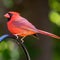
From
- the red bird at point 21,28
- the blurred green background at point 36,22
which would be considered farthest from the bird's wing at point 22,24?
the blurred green background at point 36,22

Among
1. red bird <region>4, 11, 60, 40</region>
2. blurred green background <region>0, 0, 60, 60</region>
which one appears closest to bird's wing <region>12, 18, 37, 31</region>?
red bird <region>4, 11, 60, 40</region>

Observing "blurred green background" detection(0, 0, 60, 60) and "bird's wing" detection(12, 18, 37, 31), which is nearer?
→ "bird's wing" detection(12, 18, 37, 31)

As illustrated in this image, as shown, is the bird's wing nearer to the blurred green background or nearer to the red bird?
the red bird

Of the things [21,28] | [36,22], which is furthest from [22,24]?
[36,22]

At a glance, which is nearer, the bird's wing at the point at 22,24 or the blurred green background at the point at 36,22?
the bird's wing at the point at 22,24

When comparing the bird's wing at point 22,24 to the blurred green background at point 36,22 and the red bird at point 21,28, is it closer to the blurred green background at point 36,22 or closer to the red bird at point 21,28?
the red bird at point 21,28

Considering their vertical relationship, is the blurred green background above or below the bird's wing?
below

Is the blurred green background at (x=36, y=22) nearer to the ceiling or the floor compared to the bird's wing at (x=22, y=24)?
nearer to the floor

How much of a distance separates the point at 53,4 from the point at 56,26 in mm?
315

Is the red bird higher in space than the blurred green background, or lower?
higher

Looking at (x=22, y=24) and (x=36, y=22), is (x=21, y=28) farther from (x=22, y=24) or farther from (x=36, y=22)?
(x=36, y=22)

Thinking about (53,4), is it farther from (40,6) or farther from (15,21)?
(15,21)

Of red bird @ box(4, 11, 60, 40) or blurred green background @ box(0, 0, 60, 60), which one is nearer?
red bird @ box(4, 11, 60, 40)

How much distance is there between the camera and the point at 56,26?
5387 mm
